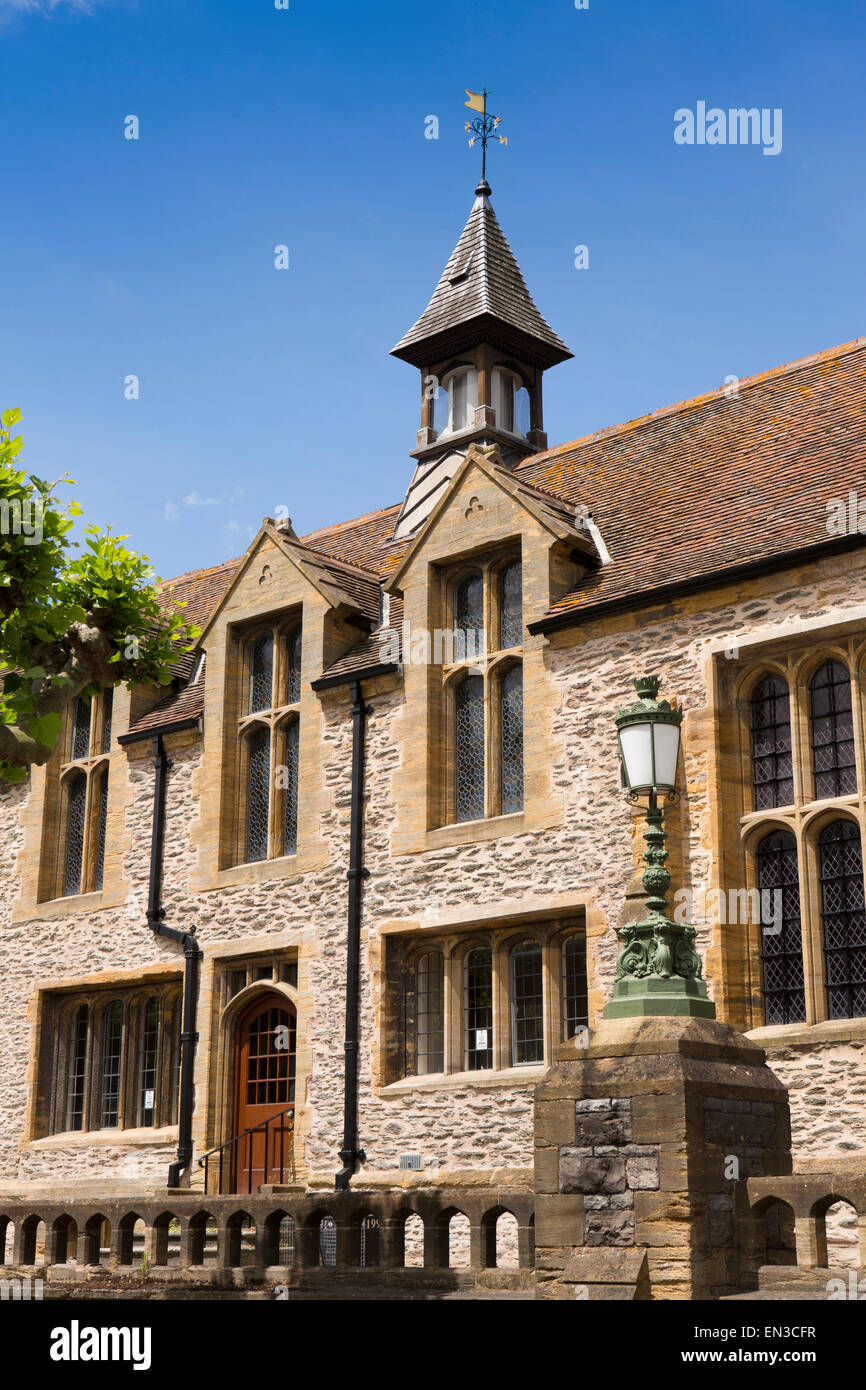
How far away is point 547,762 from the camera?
16953 mm

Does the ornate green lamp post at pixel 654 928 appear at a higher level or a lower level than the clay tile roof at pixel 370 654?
lower

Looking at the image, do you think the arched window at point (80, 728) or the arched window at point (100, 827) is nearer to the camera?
the arched window at point (100, 827)

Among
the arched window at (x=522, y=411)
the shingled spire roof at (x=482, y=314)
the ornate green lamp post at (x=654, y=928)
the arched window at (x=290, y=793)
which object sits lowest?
the ornate green lamp post at (x=654, y=928)

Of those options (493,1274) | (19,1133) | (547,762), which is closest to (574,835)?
(547,762)

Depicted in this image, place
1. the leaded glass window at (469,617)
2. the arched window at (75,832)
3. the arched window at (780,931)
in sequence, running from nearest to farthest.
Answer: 1. the arched window at (780,931)
2. the leaded glass window at (469,617)
3. the arched window at (75,832)

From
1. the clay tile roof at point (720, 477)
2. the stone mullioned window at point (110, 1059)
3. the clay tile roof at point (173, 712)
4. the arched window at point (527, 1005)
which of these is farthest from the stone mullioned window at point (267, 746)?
the clay tile roof at point (720, 477)

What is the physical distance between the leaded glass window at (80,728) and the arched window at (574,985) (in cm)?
957

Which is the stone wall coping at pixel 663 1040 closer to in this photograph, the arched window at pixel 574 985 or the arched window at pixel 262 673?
the arched window at pixel 574 985

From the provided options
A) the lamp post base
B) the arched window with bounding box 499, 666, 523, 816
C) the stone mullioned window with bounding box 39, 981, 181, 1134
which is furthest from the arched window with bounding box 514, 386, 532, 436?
the lamp post base

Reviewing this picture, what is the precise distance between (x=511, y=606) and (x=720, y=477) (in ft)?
9.35

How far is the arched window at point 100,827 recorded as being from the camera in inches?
887

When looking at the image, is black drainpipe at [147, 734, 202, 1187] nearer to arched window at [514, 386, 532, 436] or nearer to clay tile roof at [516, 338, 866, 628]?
clay tile roof at [516, 338, 866, 628]

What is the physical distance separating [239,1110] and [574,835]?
633cm

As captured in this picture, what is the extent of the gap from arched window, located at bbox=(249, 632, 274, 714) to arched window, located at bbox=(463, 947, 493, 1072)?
504 cm
